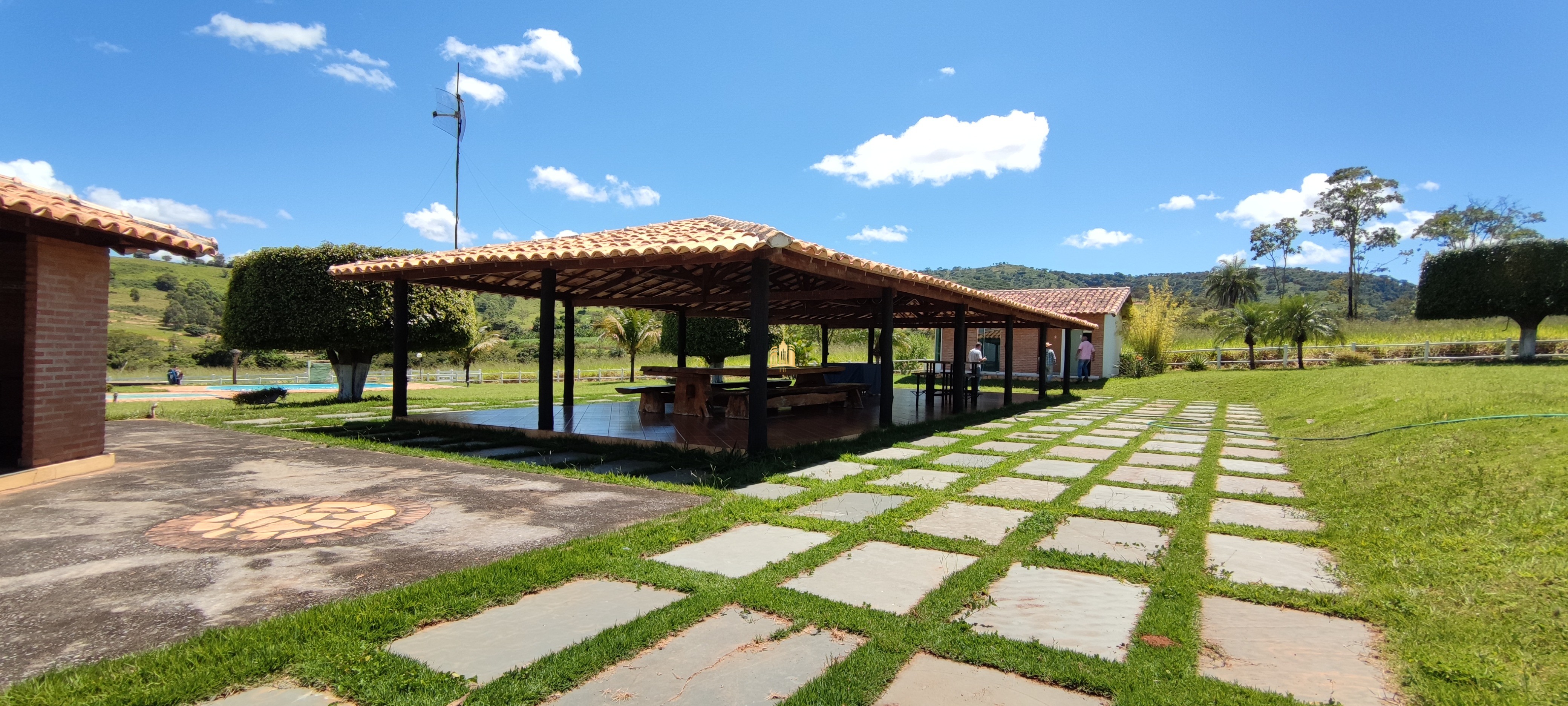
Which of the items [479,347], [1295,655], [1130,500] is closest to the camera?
[1295,655]

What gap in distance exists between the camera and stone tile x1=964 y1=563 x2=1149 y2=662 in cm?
244

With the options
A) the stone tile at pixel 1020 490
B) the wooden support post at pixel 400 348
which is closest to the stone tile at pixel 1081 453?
the stone tile at pixel 1020 490

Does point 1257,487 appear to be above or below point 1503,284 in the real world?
below

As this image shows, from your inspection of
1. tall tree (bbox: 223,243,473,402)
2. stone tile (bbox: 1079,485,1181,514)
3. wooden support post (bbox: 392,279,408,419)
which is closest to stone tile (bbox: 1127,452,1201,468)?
stone tile (bbox: 1079,485,1181,514)

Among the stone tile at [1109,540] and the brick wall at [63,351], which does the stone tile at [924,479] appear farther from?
the brick wall at [63,351]

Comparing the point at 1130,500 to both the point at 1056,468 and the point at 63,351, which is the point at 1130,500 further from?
the point at 63,351

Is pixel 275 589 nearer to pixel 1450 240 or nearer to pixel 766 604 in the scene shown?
pixel 766 604

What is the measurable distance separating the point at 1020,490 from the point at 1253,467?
2.81m

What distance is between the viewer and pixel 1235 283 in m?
48.3

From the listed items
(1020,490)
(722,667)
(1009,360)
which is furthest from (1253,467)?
(1009,360)

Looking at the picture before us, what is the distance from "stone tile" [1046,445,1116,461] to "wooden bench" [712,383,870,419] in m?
3.62

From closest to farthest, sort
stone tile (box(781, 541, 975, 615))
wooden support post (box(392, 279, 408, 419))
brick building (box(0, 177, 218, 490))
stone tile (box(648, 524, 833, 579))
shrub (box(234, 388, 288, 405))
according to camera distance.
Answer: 1. stone tile (box(781, 541, 975, 615))
2. stone tile (box(648, 524, 833, 579))
3. brick building (box(0, 177, 218, 490))
4. wooden support post (box(392, 279, 408, 419))
5. shrub (box(234, 388, 288, 405))

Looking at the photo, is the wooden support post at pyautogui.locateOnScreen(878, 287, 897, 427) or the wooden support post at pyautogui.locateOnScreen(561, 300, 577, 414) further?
the wooden support post at pyautogui.locateOnScreen(561, 300, 577, 414)

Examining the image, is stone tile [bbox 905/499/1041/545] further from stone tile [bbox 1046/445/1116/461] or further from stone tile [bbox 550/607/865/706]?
stone tile [bbox 1046/445/1116/461]
